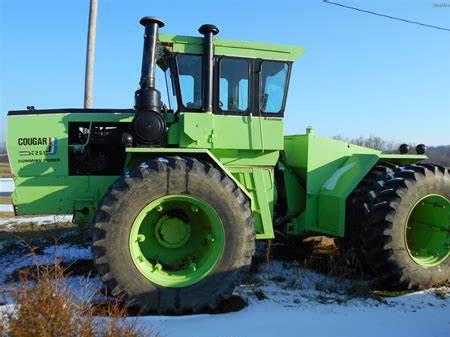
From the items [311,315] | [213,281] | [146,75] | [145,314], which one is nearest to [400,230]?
[311,315]

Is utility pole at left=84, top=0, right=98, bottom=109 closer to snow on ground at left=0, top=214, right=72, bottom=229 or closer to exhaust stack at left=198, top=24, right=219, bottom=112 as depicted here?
snow on ground at left=0, top=214, right=72, bottom=229

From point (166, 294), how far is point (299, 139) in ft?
10.2

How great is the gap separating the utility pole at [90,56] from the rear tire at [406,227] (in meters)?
7.32

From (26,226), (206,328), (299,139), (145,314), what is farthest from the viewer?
(26,226)

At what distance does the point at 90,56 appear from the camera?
10461 millimetres

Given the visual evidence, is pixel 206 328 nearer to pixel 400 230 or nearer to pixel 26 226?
pixel 400 230

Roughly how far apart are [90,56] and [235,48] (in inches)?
233

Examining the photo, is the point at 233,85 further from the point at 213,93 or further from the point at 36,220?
the point at 36,220

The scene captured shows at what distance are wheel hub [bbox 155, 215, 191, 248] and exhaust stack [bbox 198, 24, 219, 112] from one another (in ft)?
4.82

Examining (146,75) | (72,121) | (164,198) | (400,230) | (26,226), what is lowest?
(26,226)

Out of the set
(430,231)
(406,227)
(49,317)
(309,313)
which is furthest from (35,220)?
(430,231)

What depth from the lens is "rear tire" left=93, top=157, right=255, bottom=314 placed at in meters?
4.62

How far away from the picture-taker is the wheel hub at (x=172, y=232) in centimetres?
532

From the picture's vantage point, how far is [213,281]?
486 centimetres
